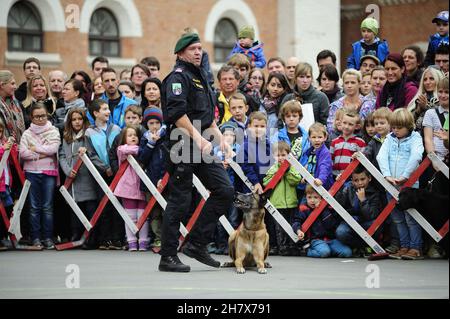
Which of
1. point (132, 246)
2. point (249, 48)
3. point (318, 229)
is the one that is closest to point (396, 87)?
point (318, 229)

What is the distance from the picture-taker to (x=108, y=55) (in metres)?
28.4

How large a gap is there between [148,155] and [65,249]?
1.74 meters

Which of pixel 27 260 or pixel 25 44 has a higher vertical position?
pixel 25 44

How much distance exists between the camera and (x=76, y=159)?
591 inches

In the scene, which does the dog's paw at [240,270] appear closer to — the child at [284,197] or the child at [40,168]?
the child at [284,197]

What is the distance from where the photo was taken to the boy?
1560 centimetres

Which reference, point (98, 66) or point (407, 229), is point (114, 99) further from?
point (407, 229)

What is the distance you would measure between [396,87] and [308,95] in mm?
1367

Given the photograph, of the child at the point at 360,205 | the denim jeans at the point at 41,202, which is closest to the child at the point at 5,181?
the denim jeans at the point at 41,202

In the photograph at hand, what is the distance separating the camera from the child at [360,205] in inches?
515

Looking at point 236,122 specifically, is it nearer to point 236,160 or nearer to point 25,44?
point 236,160

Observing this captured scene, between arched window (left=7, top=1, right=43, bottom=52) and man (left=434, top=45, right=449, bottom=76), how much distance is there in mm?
14917

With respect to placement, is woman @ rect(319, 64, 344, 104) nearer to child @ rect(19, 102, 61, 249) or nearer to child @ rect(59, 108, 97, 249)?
child @ rect(59, 108, 97, 249)
